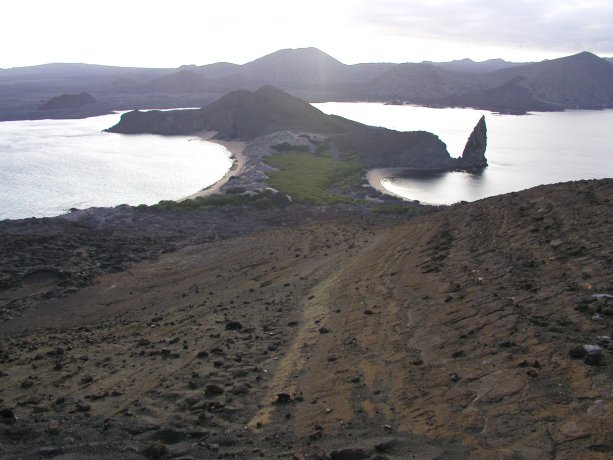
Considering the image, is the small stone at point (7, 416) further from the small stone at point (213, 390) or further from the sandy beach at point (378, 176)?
the sandy beach at point (378, 176)

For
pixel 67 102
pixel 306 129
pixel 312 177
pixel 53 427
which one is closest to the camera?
pixel 53 427

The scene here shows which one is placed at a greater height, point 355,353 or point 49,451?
point 355,353

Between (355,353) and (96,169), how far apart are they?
61349 millimetres

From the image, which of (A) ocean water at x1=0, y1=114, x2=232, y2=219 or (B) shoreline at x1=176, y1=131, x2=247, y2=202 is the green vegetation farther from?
(A) ocean water at x1=0, y1=114, x2=232, y2=219

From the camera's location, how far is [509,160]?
80688 millimetres

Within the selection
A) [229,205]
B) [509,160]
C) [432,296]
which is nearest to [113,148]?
[229,205]

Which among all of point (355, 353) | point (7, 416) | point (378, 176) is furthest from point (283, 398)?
point (378, 176)

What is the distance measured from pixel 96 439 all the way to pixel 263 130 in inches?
3442

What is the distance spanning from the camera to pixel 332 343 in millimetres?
12141

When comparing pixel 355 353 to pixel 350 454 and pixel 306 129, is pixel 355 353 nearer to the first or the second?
pixel 350 454

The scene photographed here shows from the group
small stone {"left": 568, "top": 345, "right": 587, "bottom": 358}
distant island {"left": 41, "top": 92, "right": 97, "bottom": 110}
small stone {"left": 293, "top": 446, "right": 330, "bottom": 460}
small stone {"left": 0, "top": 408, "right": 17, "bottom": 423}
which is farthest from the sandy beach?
distant island {"left": 41, "top": 92, "right": 97, "bottom": 110}

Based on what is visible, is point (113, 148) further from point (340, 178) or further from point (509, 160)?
point (509, 160)

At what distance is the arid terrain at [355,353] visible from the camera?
780 centimetres

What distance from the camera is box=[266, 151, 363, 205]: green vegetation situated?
46156 mm
